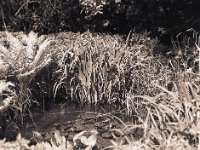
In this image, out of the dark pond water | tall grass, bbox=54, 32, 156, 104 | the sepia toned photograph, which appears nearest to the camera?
the sepia toned photograph

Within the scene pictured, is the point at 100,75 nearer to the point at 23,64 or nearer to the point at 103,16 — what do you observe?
the point at 23,64

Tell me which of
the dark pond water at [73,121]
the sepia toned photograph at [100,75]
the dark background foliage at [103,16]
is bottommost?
the dark pond water at [73,121]

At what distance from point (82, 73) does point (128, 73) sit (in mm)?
578

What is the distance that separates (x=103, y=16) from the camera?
8.44m

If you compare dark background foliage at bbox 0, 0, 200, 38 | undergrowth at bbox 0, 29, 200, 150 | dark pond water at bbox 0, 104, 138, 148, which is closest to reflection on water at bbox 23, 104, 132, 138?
dark pond water at bbox 0, 104, 138, 148

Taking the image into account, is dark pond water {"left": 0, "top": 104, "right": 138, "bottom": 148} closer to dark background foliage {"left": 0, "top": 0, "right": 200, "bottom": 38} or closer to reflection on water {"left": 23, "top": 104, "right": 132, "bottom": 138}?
reflection on water {"left": 23, "top": 104, "right": 132, "bottom": 138}

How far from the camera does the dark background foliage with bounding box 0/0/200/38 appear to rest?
799 cm

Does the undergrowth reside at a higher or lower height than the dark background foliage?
lower

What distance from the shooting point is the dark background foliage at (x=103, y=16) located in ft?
26.2

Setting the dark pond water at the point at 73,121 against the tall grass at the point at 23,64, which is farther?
the tall grass at the point at 23,64

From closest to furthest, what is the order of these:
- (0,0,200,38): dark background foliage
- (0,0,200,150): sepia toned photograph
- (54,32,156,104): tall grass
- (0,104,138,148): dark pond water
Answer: (0,0,200,150): sepia toned photograph < (0,104,138,148): dark pond water < (54,32,156,104): tall grass < (0,0,200,38): dark background foliage

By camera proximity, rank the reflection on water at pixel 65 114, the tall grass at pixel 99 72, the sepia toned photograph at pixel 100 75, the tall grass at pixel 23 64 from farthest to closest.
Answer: the tall grass at pixel 99 72 < the tall grass at pixel 23 64 < the reflection on water at pixel 65 114 < the sepia toned photograph at pixel 100 75

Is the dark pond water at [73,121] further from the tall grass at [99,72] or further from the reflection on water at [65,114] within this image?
the tall grass at [99,72]

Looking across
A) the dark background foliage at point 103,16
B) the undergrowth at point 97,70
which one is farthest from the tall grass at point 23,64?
the dark background foliage at point 103,16
